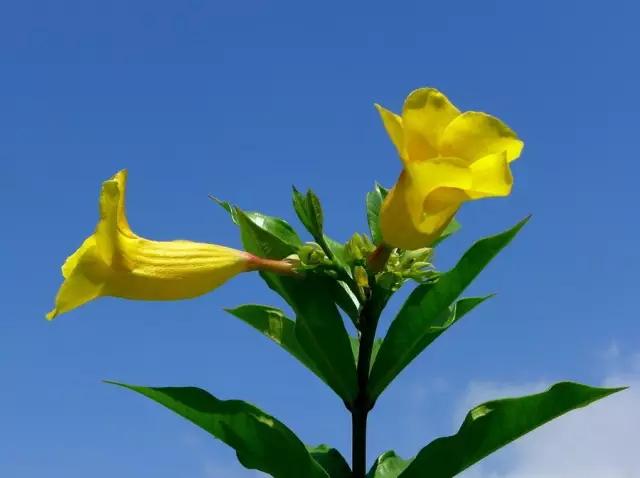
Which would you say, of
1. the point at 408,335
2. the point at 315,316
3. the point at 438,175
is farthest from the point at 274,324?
the point at 438,175

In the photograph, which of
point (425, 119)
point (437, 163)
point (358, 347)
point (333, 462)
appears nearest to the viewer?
point (437, 163)

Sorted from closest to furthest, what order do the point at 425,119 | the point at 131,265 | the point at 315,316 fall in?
the point at 425,119, the point at 131,265, the point at 315,316

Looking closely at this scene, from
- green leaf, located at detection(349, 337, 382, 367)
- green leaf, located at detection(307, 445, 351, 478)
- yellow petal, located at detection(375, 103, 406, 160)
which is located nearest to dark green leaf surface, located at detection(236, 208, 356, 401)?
green leaf, located at detection(349, 337, 382, 367)

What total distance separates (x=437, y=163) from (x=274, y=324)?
1082mm

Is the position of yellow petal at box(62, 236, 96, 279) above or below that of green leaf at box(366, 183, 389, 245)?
below

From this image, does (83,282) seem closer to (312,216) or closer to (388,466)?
(312,216)

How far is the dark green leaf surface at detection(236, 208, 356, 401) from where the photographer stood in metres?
3.56

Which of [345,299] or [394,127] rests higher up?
[394,127]

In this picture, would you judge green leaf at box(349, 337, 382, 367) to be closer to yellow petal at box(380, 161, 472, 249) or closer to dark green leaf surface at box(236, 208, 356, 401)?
dark green leaf surface at box(236, 208, 356, 401)

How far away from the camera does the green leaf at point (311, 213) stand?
340cm

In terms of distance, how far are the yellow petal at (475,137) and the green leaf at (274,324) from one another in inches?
38.6

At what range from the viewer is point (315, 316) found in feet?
11.7

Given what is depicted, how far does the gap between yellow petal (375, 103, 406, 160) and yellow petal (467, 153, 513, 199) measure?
0.24 metres

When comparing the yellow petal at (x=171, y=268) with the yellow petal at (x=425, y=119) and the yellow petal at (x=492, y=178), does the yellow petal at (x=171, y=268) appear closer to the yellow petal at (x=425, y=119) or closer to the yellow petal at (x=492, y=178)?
the yellow petal at (x=425, y=119)
